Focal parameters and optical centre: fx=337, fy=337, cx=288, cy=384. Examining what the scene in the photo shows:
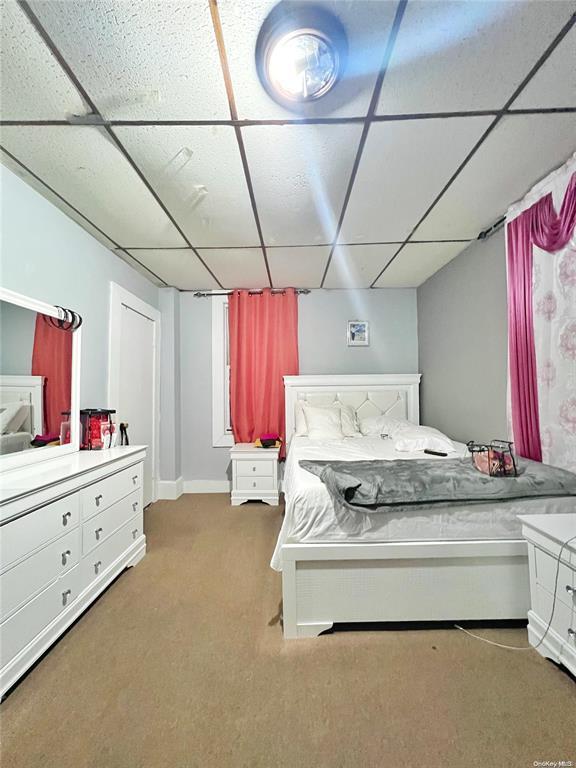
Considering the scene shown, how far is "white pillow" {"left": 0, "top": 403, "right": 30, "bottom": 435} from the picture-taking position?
1803mm

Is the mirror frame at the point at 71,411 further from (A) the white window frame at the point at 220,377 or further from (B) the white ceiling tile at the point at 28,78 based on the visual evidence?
(A) the white window frame at the point at 220,377

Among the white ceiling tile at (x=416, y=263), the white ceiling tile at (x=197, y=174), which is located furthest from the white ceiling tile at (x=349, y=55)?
the white ceiling tile at (x=416, y=263)

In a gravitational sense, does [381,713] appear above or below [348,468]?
below

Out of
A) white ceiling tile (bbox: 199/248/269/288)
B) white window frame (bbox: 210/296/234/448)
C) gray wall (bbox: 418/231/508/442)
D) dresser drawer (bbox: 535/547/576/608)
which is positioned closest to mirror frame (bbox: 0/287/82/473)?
white ceiling tile (bbox: 199/248/269/288)

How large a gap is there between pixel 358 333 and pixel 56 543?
11.2ft

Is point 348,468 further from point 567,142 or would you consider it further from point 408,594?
point 567,142

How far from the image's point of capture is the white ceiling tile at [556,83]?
1212 mm

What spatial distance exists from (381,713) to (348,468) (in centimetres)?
100

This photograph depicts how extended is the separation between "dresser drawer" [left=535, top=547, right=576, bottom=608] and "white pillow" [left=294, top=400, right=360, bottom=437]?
80.6 inches

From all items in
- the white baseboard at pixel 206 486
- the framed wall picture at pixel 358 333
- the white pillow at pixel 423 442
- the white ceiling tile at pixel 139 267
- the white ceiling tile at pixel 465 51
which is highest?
the white ceiling tile at pixel 139 267

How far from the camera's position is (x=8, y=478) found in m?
Result: 1.67

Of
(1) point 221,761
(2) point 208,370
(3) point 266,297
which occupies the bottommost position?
A: (1) point 221,761

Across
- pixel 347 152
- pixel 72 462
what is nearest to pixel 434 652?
pixel 72 462

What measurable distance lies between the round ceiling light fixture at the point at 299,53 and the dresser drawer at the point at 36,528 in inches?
80.1
